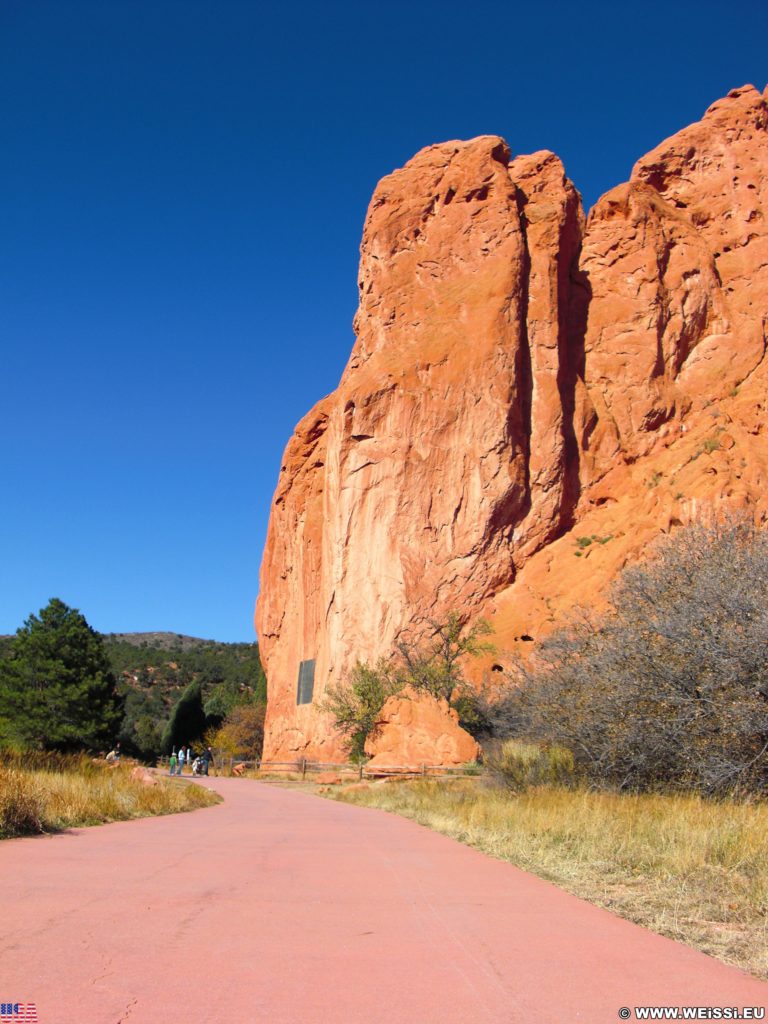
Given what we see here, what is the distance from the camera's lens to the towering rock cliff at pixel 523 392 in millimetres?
39375

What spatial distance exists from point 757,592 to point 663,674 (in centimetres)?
203

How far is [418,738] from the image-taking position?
2838cm

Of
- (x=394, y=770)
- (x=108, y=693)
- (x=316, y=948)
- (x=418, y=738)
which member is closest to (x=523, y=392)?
(x=418, y=738)

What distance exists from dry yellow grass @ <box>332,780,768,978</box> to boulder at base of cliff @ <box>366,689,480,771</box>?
44.0 ft

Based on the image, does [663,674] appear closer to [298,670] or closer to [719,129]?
[298,670]

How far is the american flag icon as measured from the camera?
11.0 feet

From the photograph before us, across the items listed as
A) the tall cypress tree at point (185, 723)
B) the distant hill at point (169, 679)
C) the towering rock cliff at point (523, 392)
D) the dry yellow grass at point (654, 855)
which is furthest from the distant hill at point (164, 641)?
the dry yellow grass at point (654, 855)

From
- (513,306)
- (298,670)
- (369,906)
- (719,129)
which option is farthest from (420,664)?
(719,129)

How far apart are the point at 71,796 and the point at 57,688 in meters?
30.7

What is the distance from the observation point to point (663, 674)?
13273mm

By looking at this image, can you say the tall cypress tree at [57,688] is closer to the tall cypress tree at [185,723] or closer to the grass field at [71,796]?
the tall cypress tree at [185,723]

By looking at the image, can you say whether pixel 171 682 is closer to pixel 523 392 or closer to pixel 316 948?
pixel 523 392

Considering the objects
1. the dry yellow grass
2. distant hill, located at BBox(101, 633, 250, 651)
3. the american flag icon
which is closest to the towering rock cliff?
the dry yellow grass

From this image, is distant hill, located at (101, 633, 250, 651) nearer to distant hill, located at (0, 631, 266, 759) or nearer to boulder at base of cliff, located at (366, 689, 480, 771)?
distant hill, located at (0, 631, 266, 759)
